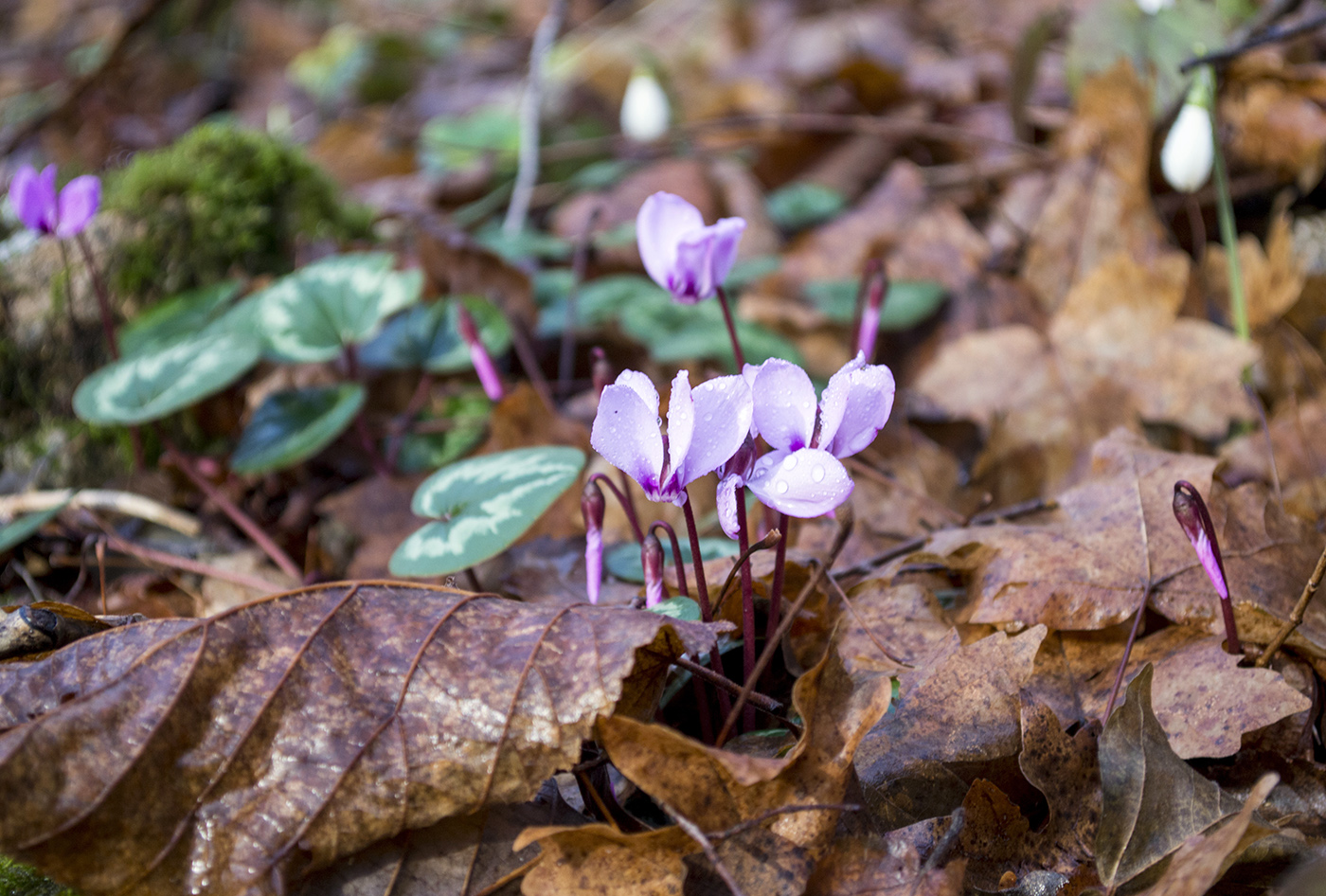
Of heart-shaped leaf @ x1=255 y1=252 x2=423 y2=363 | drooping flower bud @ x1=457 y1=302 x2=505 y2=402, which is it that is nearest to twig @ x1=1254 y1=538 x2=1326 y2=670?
drooping flower bud @ x1=457 y1=302 x2=505 y2=402

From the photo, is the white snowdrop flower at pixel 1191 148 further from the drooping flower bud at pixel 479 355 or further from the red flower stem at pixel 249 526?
the red flower stem at pixel 249 526

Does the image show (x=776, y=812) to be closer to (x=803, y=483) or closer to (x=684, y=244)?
(x=803, y=483)

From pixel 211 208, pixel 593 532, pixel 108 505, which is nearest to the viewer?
pixel 593 532

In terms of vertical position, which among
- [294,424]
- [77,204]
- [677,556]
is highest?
[77,204]

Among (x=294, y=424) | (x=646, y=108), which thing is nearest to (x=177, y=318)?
(x=294, y=424)

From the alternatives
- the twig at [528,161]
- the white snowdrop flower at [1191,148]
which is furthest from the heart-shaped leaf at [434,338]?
the white snowdrop flower at [1191,148]

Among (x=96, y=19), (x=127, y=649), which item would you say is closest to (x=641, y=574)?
(x=127, y=649)

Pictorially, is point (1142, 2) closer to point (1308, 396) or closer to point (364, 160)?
point (1308, 396)
